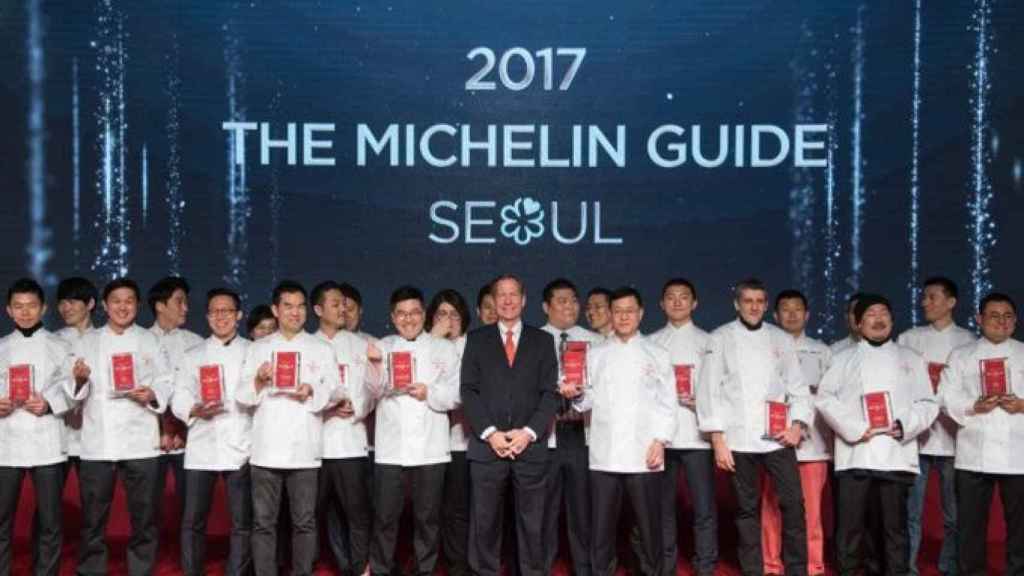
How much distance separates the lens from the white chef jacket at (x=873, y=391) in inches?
238

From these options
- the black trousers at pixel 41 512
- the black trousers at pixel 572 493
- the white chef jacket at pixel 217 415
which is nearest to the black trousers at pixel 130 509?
the black trousers at pixel 41 512

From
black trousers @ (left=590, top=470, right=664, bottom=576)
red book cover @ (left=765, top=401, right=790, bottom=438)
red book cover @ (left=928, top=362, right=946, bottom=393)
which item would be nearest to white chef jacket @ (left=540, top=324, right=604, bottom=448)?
black trousers @ (left=590, top=470, right=664, bottom=576)

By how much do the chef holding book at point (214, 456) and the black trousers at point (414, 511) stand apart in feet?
1.97

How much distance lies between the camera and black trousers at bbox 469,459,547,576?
5.93 metres

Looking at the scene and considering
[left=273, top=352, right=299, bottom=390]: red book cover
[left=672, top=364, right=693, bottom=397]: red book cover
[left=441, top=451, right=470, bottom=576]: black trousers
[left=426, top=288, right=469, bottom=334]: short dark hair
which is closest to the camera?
[left=273, top=352, right=299, bottom=390]: red book cover

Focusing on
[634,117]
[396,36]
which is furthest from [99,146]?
[634,117]

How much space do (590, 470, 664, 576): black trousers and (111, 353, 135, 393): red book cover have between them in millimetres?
2180

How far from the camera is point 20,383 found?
5.96 metres

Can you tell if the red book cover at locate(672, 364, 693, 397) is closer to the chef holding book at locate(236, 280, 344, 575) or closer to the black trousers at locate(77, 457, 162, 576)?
the chef holding book at locate(236, 280, 344, 575)

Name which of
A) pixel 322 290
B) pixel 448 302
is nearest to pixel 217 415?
pixel 322 290

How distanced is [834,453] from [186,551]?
10.2 ft

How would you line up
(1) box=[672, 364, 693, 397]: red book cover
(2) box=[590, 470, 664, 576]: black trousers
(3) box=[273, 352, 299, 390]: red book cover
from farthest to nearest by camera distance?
(1) box=[672, 364, 693, 397]: red book cover < (2) box=[590, 470, 664, 576]: black trousers < (3) box=[273, 352, 299, 390]: red book cover

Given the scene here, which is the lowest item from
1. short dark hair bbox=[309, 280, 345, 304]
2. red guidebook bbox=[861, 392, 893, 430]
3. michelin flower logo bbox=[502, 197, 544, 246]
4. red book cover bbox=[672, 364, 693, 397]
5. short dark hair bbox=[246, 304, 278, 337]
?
red guidebook bbox=[861, 392, 893, 430]

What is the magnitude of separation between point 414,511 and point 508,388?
78cm
